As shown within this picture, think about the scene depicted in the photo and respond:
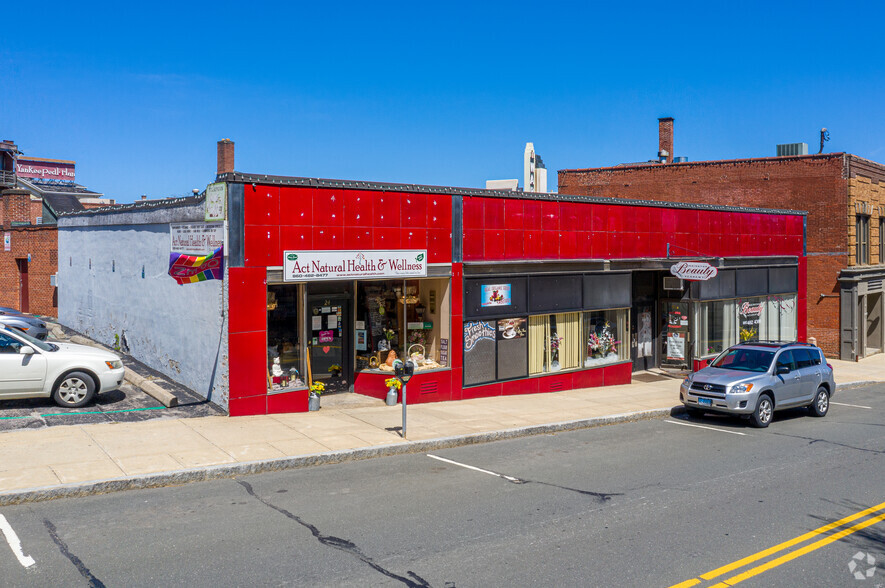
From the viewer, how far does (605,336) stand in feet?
70.3

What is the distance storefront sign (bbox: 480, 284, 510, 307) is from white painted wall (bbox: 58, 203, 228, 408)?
6.48m

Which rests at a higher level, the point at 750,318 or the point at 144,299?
the point at 144,299

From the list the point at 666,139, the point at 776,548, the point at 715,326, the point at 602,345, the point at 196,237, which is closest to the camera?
the point at 776,548

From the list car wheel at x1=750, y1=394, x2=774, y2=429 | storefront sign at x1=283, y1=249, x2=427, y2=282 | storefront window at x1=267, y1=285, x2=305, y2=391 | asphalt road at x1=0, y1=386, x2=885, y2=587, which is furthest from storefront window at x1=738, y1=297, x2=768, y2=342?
storefront window at x1=267, y1=285, x2=305, y2=391

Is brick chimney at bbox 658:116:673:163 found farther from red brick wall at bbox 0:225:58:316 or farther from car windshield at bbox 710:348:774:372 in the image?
red brick wall at bbox 0:225:58:316

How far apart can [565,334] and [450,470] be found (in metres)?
9.42

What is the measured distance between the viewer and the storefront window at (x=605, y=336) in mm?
20922

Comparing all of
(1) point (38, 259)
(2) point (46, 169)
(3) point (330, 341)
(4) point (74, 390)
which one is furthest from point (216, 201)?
(2) point (46, 169)

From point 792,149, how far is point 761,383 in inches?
886

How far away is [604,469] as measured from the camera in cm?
1159

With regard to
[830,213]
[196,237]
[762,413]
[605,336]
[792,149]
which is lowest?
[762,413]

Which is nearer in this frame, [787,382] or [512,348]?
[787,382]

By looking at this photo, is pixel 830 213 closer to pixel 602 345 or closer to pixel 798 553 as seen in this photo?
pixel 602 345

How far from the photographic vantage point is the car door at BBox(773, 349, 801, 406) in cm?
1616
